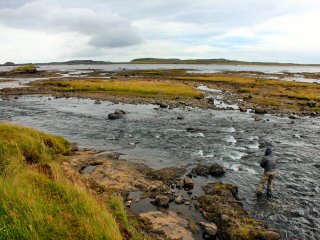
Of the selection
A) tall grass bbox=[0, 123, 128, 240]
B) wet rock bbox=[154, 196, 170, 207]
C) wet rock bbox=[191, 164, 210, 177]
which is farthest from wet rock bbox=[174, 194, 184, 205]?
tall grass bbox=[0, 123, 128, 240]

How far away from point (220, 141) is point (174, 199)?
1566 centimetres

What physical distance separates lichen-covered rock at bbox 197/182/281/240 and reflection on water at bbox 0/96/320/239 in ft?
2.79

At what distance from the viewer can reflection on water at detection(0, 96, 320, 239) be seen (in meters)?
18.8

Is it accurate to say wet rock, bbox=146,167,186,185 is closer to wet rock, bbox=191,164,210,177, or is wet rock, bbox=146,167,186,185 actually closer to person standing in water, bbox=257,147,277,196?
wet rock, bbox=191,164,210,177

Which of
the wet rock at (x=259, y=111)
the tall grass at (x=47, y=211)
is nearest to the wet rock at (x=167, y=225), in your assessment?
the tall grass at (x=47, y=211)

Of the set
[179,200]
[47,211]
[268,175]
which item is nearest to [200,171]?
[268,175]

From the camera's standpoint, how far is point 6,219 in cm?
898

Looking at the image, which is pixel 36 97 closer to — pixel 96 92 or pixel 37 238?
pixel 96 92

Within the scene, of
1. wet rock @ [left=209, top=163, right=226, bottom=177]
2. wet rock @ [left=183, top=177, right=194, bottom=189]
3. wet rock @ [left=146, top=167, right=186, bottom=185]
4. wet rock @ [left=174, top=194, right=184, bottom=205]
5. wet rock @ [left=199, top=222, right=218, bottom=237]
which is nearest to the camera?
wet rock @ [left=199, top=222, right=218, bottom=237]

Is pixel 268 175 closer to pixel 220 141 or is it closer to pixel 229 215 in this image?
pixel 229 215

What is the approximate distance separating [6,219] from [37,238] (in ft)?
4.45

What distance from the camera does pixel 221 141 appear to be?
33.1 m

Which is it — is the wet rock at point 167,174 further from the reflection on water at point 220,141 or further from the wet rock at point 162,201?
the wet rock at point 162,201

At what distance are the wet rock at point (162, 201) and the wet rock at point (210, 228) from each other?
2.79m
